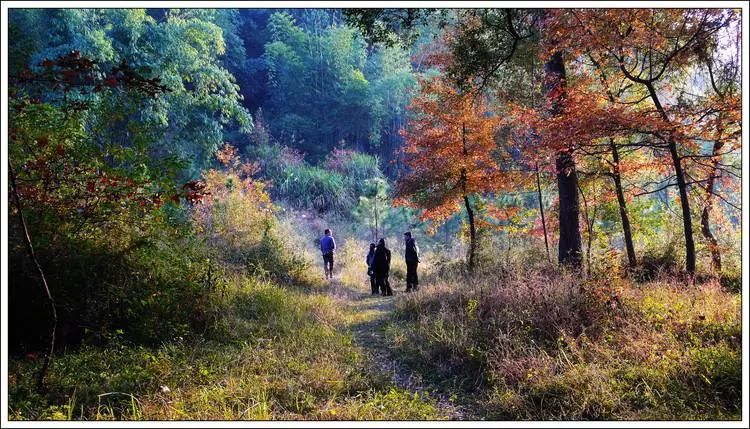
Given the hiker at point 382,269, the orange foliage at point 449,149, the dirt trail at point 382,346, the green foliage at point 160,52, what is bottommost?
the dirt trail at point 382,346

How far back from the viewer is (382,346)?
227 inches

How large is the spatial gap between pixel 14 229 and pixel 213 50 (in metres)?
17.6

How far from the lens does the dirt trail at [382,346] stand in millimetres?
4118

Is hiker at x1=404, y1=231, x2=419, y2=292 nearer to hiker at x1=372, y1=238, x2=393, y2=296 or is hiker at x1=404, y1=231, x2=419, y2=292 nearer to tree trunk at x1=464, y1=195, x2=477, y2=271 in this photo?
hiker at x1=372, y1=238, x2=393, y2=296

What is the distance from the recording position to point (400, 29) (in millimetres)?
6680

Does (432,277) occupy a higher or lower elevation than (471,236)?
lower

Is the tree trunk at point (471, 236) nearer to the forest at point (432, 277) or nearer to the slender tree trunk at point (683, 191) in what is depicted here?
the forest at point (432, 277)

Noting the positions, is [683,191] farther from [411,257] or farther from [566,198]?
[411,257]

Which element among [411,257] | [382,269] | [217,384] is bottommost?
[217,384]

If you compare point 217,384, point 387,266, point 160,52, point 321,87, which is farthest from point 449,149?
point 321,87

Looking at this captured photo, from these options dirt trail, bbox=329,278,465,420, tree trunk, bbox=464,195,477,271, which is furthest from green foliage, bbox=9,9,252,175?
tree trunk, bbox=464,195,477,271

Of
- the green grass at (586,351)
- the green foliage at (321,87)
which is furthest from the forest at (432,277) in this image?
the green foliage at (321,87)

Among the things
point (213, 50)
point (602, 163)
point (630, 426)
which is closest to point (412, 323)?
Result: point (630, 426)

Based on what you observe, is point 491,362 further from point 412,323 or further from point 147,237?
point 147,237
